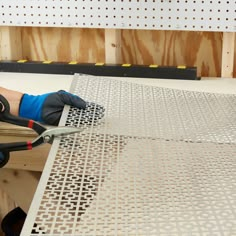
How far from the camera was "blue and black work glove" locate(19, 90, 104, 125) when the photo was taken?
0.99 metres

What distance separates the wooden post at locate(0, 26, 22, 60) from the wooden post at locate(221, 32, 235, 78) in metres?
0.79

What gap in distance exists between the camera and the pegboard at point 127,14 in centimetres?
156

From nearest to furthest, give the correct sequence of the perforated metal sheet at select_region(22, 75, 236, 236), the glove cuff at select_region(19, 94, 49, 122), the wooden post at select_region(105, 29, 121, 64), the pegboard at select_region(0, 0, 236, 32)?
the perforated metal sheet at select_region(22, 75, 236, 236)
the glove cuff at select_region(19, 94, 49, 122)
the pegboard at select_region(0, 0, 236, 32)
the wooden post at select_region(105, 29, 121, 64)

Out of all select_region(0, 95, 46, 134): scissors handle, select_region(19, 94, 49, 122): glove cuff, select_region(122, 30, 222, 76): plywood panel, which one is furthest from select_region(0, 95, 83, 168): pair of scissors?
select_region(122, 30, 222, 76): plywood panel

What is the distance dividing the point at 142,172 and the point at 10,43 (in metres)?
1.18

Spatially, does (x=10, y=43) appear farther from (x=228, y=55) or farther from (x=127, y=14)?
(x=228, y=55)

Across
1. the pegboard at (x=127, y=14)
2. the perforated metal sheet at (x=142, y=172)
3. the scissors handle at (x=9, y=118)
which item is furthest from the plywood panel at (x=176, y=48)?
the scissors handle at (x=9, y=118)

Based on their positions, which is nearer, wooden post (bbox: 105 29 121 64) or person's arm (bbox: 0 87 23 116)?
person's arm (bbox: 0 87 23 116)

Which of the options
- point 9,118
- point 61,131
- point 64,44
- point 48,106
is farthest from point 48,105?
point 64,44

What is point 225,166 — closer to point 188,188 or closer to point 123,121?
point 188,188

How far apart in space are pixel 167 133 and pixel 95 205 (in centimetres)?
30

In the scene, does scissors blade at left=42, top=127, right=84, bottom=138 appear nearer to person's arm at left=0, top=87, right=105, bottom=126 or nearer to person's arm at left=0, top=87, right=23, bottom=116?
person's arm at left=0, top=87, right=105, bottom=126

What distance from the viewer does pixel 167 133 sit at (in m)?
0.91

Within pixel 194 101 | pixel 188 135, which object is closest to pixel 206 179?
pixel 188 135
